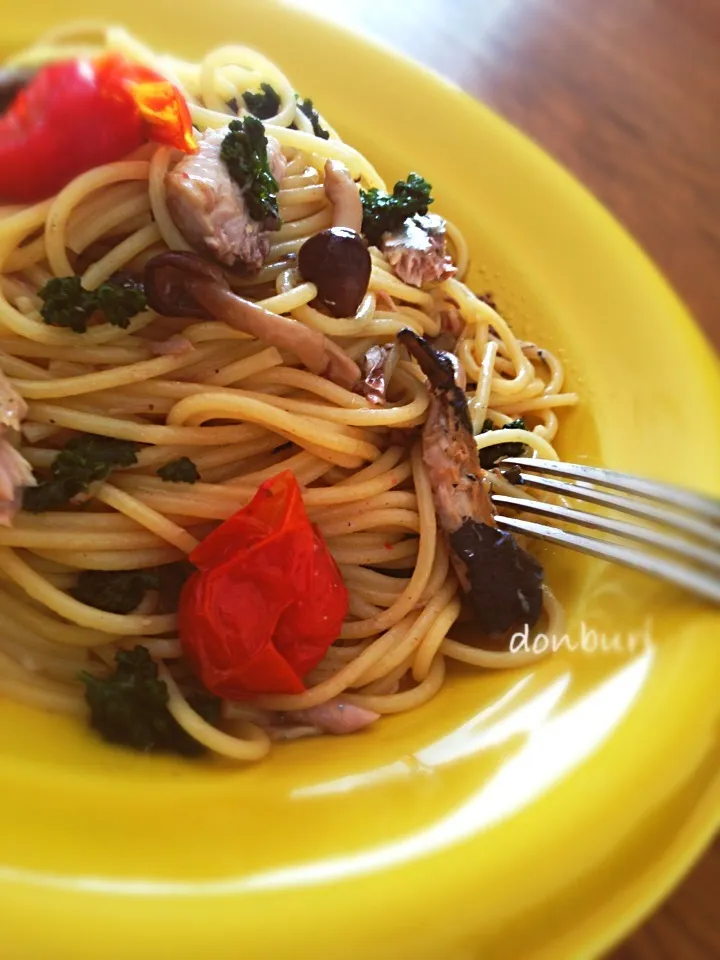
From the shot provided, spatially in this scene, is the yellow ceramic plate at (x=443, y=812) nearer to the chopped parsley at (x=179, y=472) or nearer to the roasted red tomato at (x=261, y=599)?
the roasted red tomato at (x=261, y=599)

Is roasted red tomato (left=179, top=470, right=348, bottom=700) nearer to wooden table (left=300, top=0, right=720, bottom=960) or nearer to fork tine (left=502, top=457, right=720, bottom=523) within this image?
fork tine (left=502, top=457, right=720, bottom=523)

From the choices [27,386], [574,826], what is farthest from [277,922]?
[27,386]

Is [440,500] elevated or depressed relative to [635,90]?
depressed

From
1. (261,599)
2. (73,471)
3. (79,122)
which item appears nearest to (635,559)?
(261,599)

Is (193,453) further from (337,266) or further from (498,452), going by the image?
(498,452)

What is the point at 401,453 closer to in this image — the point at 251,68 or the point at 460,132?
the point at 251,68
